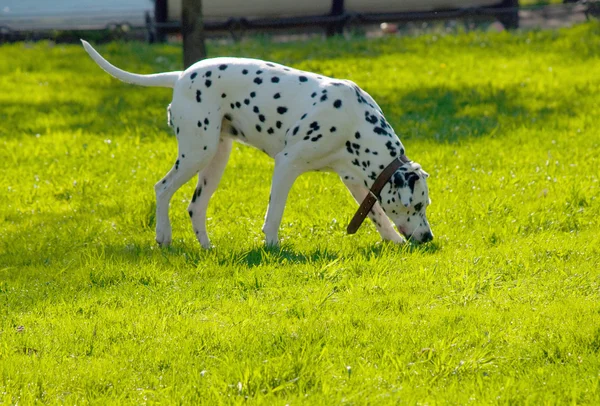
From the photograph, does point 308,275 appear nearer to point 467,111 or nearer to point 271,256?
point 271,256

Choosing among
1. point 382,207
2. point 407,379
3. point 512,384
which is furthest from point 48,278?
point 512,384

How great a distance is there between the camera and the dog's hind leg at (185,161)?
24.5 feet

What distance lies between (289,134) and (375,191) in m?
0.82

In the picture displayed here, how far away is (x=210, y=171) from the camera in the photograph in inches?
313

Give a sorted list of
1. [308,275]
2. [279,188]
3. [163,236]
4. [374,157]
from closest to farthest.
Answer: [308,275] < [374,157] < [279,188] < [163,236]

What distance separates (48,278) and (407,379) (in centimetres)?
317

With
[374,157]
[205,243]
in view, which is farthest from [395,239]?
[205,243]

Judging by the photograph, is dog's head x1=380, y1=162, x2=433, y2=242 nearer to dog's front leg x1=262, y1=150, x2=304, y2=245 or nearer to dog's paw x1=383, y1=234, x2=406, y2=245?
dog's paw x1=383, y1=234, x2=406, y2=245

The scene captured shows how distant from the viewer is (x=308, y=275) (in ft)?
21.2

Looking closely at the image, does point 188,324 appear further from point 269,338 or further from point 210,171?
point 210,171

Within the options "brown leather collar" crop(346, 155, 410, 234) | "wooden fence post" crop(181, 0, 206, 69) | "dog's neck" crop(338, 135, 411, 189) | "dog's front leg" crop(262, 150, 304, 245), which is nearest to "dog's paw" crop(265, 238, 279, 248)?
"dog's front leg" crop(262, 150, 304, 245)

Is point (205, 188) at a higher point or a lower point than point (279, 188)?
lower

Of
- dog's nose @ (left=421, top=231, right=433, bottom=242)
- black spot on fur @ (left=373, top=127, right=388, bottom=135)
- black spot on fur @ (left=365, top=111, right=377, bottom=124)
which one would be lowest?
dog's nose @ (left=421, top=231, right=433, bottom=242)

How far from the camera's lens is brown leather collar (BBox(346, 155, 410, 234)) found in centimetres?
707
